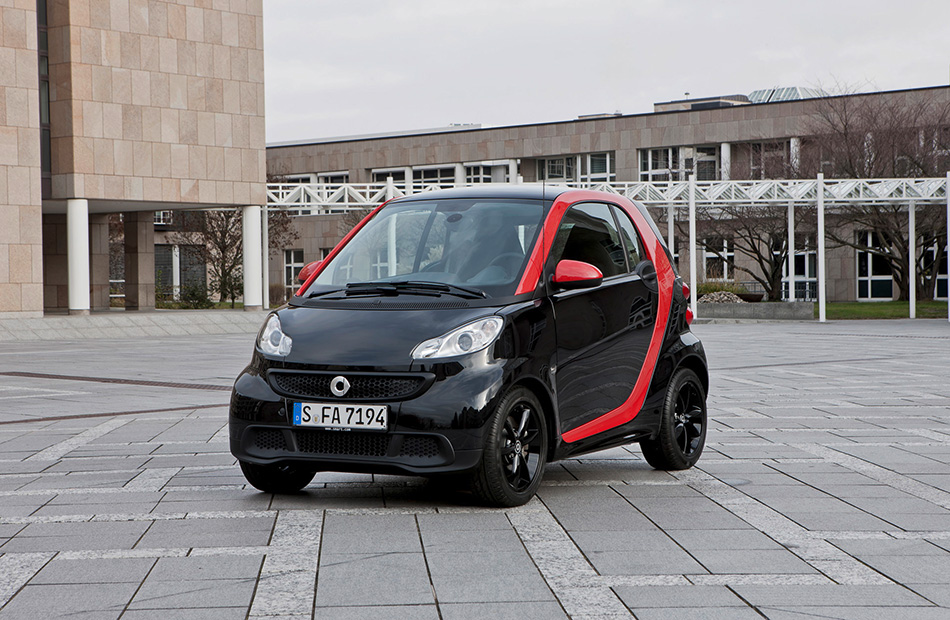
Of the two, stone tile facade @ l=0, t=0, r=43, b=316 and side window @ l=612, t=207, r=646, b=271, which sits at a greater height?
stone tile facade @ l=0, t=0, r=43, b=316

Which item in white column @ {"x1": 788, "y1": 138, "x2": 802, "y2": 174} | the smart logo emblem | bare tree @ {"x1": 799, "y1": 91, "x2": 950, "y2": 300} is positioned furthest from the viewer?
white column @ {"x1": 788, "y1": 138, "x2": 802, "y2": 174}

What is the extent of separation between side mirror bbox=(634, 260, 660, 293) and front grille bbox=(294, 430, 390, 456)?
223 cm

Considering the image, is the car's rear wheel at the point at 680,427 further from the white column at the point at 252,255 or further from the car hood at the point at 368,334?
the white column at the point at 252,255

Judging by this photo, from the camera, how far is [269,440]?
6.11 meters

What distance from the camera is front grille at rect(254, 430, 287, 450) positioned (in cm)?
607

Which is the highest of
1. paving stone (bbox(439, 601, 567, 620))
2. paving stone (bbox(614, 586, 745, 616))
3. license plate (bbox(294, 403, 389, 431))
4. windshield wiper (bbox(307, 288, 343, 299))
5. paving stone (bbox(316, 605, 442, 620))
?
windshield wiper (bbox(307, 288, 343, 299))

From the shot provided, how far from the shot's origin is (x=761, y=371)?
16.2 meters

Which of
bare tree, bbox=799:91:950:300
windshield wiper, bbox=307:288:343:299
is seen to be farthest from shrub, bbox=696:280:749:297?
windshield wiper, bbox=307:288:343:299

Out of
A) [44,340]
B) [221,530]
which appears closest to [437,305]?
[221,530]

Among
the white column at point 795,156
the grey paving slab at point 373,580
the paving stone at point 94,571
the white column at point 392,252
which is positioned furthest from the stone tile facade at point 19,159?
the grey paving slab at point 373,580

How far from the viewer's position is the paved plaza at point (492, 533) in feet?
14.1

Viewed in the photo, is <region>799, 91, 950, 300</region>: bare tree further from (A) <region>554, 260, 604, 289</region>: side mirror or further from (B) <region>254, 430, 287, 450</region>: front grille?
(B) <region>254, 430, 287, 450</region>: front grille

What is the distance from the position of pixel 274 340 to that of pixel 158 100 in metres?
31.5

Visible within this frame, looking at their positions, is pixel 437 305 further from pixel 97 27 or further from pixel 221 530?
pixel 97 27
